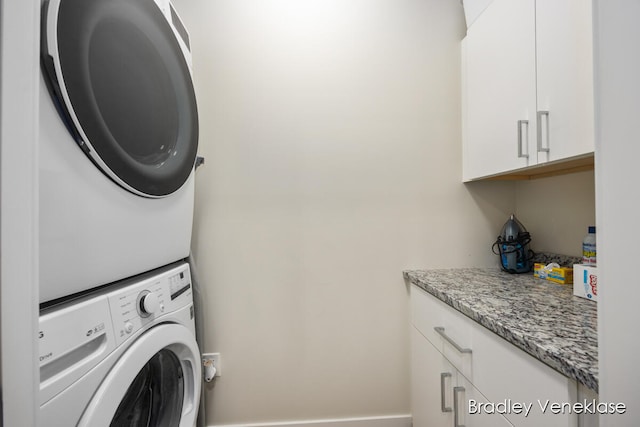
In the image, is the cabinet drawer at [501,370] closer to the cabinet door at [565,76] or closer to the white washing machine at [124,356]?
the cabinet door at [565,76]

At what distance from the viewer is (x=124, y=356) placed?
566 mm

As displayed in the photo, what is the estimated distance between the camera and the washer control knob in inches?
25.2

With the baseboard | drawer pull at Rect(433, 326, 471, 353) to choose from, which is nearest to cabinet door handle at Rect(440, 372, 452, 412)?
drawer pull at Rect(433, 326, 471, 353)

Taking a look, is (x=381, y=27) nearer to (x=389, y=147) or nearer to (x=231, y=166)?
(x=389, y=147)

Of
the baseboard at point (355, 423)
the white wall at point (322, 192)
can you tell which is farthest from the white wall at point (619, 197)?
the baseboard at point (355, 423)

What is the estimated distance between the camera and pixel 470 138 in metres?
1.24

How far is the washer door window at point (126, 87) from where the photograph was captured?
1.61 ft

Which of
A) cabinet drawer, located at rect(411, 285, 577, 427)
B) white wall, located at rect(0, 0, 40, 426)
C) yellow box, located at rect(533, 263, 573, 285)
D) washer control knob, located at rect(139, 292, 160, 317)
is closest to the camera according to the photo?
white wall, located at rect(0, 0, 40, 426)

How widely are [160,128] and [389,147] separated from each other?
979 mm

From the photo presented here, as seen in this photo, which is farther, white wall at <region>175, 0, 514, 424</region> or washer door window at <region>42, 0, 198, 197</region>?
white wall at <region>175, 0, 514, 424</region>

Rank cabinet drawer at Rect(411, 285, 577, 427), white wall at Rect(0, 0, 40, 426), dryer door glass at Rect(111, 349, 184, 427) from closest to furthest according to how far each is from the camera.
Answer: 1. white wall at Rect(0, 0, 40, 426)
2. cabinet drawer at Rect(411, 285, 577, 427)
3. dryer door glass at Rect(111, 349, 184, 427)

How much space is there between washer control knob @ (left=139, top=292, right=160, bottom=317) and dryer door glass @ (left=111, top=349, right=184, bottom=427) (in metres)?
0.21

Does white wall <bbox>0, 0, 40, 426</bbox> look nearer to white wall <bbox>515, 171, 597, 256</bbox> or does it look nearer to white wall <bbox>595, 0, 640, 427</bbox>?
white wall <bbox>595, 0, 640, 427</bbox>

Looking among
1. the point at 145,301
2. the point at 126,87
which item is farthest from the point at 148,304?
the point at 126,87
